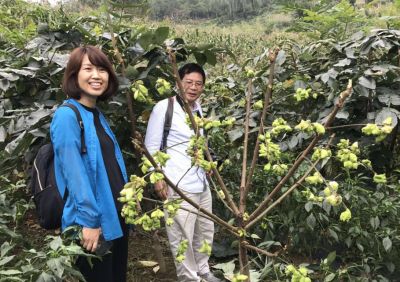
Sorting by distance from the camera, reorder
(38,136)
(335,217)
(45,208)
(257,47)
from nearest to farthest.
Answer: (45,208) < (38,136) < (335,217) < (257,47)

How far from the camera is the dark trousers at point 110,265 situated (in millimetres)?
1816

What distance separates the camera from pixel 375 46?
2236mm

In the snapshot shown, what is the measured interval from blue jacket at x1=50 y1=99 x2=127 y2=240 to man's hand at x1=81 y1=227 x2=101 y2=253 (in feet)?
0.06

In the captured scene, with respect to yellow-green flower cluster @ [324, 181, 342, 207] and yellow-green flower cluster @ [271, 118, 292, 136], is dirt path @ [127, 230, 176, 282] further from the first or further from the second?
yellow-green flower cluster @ [324, 181, 342, 207]

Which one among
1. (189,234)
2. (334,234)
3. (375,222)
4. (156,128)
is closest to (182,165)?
(156,128)

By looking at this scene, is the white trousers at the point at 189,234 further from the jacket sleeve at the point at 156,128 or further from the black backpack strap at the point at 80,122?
the black backpack strap at the point at 80,122

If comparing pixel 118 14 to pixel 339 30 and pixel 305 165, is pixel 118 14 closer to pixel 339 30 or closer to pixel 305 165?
pixel 305 165

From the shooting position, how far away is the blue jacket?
1.61m

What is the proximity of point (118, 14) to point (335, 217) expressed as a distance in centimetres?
160

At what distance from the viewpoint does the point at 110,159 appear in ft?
5.94

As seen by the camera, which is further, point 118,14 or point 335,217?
point 335,217

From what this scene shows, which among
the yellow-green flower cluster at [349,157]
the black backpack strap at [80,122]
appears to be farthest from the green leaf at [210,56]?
the yellow-green flower cluster at [349,157]

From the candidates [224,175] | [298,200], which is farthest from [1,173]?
[298,200]

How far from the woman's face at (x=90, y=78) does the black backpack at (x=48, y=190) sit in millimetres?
108
